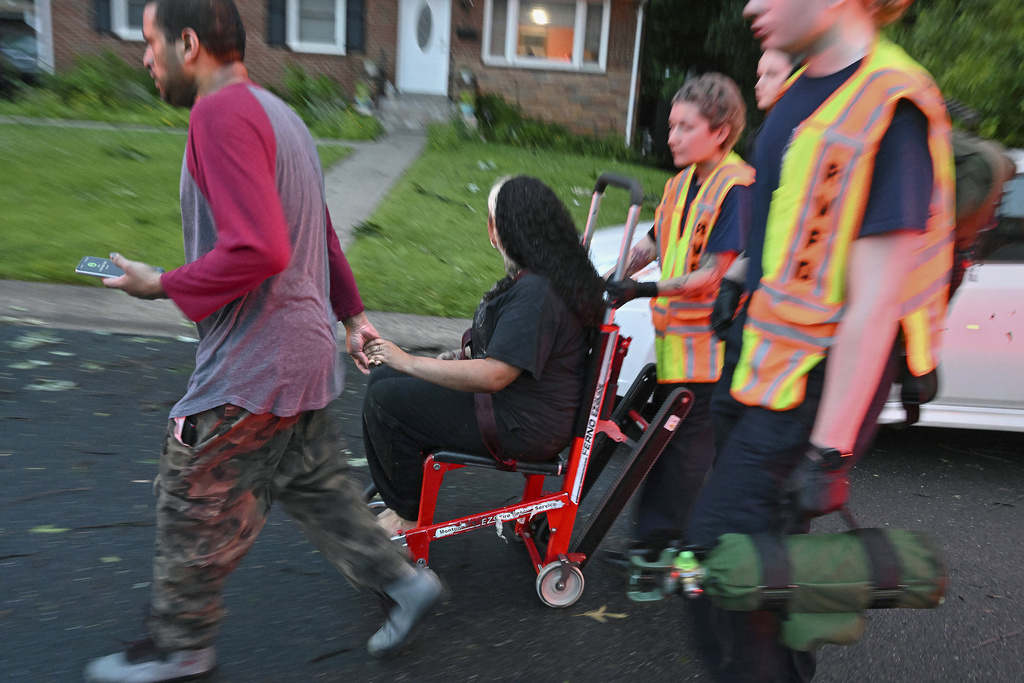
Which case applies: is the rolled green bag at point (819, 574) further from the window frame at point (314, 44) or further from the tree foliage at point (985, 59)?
the window frame at point (314, 44)

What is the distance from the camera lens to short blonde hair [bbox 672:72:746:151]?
3023mm

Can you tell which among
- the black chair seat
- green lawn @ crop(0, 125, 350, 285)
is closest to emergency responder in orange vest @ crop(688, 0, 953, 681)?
the black chair seat

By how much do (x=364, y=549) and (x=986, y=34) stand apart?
387 inches

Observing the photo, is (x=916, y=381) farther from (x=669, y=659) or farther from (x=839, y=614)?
(x=669, y=659)

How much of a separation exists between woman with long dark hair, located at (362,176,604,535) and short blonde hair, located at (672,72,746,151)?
666 mm

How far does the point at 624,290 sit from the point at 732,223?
0.51 m

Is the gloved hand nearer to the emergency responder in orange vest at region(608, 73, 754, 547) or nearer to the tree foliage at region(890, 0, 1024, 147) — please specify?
the emergency responder in orange vest at region(608, 73, 754, 547)

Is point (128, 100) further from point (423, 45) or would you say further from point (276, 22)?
point (423, 45)

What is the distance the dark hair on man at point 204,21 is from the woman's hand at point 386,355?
Result: 0.93 meters

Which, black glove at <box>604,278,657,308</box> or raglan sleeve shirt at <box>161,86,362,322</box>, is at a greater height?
raglan sleeve shirt at <box>161,86,362,322</box>

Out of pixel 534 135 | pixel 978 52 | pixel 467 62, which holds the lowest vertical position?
pixel 534 135

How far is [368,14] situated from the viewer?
55.8ft

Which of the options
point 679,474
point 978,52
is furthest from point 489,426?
point 978,52

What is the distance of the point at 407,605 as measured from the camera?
2.57 meters
